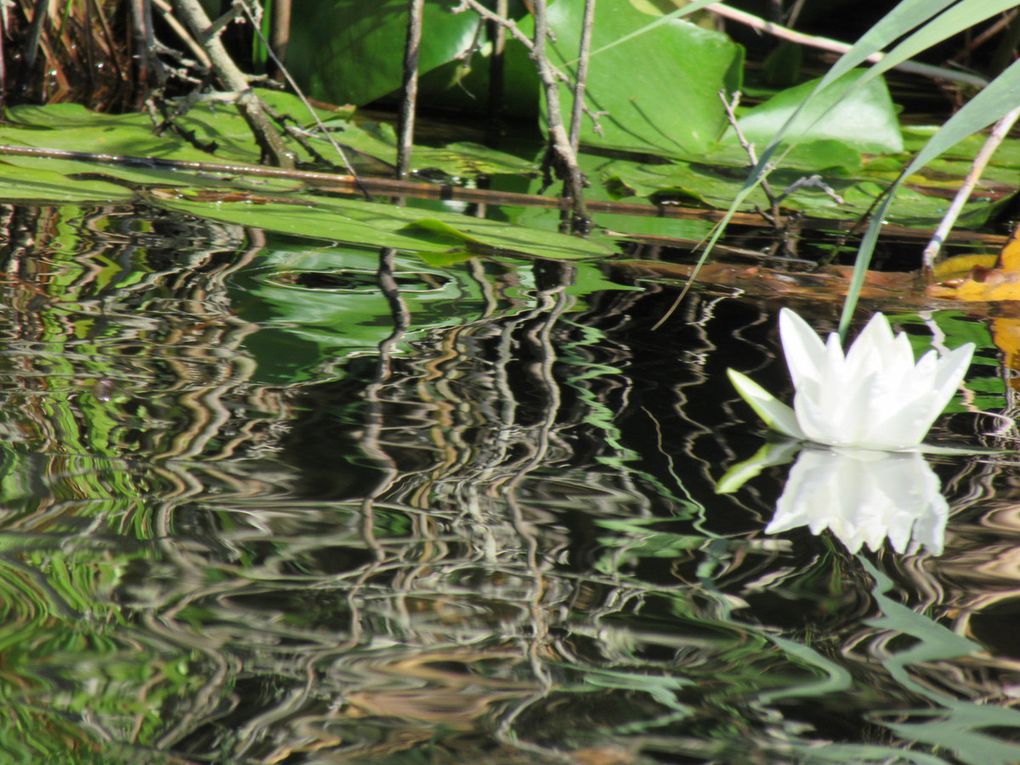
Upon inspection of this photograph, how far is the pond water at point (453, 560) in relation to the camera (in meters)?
0.53

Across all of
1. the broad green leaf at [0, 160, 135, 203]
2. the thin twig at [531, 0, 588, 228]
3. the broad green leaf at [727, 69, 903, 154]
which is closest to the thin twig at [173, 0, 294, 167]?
the broad green leaf at [0, 160, 135, 203]

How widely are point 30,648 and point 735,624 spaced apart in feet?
1.21

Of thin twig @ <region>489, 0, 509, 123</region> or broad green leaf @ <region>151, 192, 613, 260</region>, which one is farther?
thin twig @ <region>489, 0, 509, 123</region>

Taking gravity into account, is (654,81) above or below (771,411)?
above

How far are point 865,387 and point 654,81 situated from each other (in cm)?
189

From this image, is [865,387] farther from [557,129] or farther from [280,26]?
[280,26]

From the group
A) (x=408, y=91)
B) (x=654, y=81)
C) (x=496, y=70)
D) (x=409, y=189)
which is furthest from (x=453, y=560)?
(x=496, y=70)

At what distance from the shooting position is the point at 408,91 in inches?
82.5

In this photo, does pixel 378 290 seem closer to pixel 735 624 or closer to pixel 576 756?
pixel 735 624

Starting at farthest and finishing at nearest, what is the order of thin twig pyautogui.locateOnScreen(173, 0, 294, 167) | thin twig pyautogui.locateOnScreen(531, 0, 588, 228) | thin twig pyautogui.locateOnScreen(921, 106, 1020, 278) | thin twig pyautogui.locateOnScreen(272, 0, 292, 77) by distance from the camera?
thin twig pyautogui.locateOnScreen(272, 0, 292, 77), thin twig pyautogui.locateOnScreen(173, 0, 294, 167), thin twig pyautogui.locateOnScreen(531, 0, 588, 228), thin twig pyautogui.locateOnScreen(921, 106, 1020, 278)

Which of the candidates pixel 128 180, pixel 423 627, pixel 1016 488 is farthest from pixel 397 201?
pixel 423 627

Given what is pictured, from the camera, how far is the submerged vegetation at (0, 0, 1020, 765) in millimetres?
548

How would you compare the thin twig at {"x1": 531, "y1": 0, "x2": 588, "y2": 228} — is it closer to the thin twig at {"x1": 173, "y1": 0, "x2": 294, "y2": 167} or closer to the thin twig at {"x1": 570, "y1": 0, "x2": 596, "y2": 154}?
the thin twig at {"x1": 570, "y1": 0, "x2": 596, "y2": 154}

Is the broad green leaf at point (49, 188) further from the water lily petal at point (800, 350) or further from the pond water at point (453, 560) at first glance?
the water lily petal at point (800, 350)
